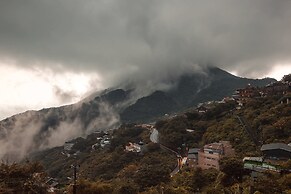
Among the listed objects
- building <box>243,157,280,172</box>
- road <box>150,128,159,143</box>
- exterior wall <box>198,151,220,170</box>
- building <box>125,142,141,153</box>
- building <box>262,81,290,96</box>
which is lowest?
building <box>243,157,280,172</box>

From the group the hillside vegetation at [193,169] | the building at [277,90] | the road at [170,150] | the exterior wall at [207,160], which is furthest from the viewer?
the building at [277,90]

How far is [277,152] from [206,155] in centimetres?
1209

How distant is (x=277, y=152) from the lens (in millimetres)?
34031

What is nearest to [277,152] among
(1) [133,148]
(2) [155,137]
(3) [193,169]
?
(3) [193,169]

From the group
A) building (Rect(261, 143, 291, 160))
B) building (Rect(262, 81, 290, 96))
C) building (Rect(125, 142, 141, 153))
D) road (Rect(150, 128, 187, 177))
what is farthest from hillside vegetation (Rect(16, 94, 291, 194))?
building (Rect(262, 81, 290, 96))

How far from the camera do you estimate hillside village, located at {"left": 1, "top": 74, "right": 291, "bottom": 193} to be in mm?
28688

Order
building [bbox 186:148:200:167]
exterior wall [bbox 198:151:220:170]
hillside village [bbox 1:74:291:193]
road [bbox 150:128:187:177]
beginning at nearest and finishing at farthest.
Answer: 1. hillside village [bbox 1:74:291:193]
2. exterior wall [bbox 198:151:220:170]
3. road [bbox 150:128:187:177]
4. building [bbox 186:148:200:167]

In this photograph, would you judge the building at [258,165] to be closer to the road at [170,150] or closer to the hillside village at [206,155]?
the hillside village at [206,155]

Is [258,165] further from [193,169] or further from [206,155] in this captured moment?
[206,155]

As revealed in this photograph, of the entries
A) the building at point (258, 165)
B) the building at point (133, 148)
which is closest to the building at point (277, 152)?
the building at point (258, 165)

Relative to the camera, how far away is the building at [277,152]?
3347cm

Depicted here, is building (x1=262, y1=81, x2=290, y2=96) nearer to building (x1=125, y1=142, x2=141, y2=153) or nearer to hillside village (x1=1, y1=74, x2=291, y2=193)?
hillside village (x1=1, y1=74, x2=291, y2=193)

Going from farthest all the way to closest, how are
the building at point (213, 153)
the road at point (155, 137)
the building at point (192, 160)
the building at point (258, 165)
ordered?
the road at point (155, 137), the building at point (192, 160), the building at point (213, 153), the building at point (258, 165)

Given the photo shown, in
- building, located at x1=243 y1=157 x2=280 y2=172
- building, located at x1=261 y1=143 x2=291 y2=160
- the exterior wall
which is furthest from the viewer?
the exterior wall
